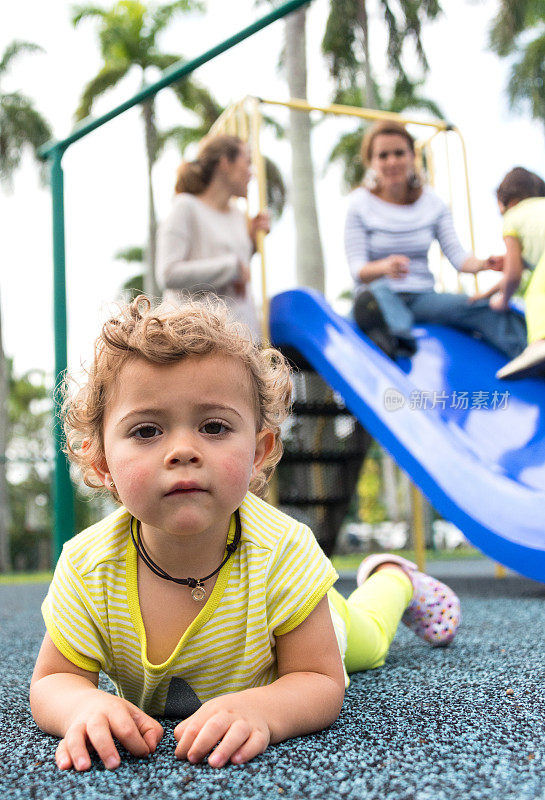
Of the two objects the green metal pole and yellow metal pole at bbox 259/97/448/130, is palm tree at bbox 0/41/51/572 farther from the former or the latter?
the green metal pole

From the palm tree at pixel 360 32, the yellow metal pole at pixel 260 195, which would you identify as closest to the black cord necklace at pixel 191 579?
the yellow metal pole at pixel 260 195

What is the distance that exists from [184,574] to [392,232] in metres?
2.94

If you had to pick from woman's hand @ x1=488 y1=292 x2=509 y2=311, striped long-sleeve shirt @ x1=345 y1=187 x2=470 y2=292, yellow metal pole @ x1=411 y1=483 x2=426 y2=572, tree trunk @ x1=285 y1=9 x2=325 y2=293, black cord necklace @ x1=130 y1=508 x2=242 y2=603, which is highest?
tree trunk @ x1=285 y1=9 x2=325 y2=293

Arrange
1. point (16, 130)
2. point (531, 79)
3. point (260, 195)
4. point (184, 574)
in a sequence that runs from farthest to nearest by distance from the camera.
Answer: point (16, 130)
point (531, 79)
point (260, 195)
point (184, 574)

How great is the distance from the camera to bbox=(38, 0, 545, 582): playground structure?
6.90 feet

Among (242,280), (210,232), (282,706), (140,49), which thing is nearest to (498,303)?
(242,280)

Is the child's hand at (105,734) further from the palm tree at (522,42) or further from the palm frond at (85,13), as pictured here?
the palm frond at (85,13)

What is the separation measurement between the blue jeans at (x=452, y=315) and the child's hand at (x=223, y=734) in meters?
2.44

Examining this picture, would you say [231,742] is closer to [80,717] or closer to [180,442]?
[80,717]

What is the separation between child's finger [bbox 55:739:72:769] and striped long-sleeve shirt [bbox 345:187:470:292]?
303 cm

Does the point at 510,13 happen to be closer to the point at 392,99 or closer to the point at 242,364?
the point at 392,99

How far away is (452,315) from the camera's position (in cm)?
336

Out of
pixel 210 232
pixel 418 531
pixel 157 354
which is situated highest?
pixel 210 232

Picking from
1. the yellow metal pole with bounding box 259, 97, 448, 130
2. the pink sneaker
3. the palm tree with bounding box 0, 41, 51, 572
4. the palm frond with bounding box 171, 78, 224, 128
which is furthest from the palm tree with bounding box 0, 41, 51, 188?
the pink sneaker
